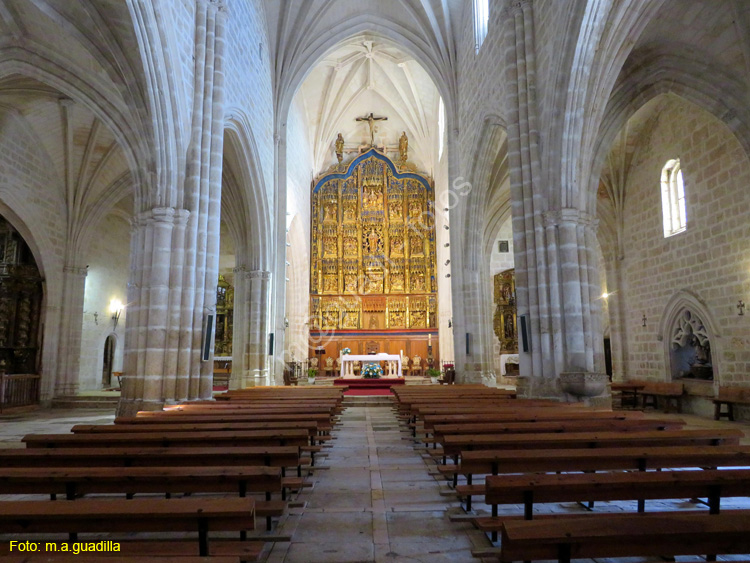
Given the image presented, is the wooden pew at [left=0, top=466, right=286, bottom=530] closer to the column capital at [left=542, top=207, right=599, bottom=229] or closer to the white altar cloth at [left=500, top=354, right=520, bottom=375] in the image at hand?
the column capital at [left=542, top=207, right=599, bottom=229]

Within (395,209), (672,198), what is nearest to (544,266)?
(672,198)

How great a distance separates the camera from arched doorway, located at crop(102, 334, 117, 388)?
20672 mm

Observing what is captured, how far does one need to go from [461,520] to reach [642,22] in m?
9.46

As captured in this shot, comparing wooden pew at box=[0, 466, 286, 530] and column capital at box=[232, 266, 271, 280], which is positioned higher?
column capital at box=[232, 266, 271, 280]

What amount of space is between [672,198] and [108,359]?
21479 millimetres

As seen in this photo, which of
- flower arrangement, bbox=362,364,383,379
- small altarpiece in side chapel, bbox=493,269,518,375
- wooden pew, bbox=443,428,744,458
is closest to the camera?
wooden pew, bbox=443,428,744,458

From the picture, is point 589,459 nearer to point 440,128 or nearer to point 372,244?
point 440,128

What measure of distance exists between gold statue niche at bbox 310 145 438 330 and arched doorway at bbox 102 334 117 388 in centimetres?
997

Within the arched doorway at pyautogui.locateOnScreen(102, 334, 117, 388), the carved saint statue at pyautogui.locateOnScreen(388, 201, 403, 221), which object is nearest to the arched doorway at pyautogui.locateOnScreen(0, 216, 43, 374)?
the arched doorway at pyautogui.locateOnScreen(102, 334, 117, 388)

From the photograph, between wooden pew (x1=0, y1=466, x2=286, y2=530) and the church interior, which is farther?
the church interior

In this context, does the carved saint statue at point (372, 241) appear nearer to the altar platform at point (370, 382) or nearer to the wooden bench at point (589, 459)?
the altar platform at point (370, 382)

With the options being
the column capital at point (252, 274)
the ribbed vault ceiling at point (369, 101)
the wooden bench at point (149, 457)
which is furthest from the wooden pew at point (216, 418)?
the ribbed vault ceiling at point (369, 101)

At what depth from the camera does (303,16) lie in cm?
1852

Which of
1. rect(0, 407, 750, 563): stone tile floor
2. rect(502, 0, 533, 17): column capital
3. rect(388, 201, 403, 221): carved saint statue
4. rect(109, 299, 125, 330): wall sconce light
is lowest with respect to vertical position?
rect(0, 407, 750, 563): stone tile floor
